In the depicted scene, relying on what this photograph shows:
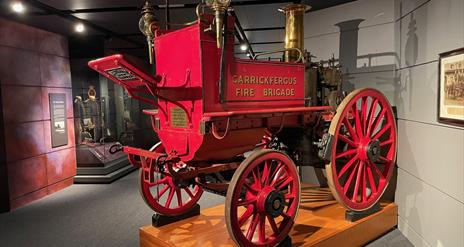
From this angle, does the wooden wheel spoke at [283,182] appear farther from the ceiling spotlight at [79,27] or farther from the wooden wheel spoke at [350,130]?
the ceiling spotlight at [79,27]

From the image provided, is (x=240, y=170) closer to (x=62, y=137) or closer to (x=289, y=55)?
(x=289, y=55)

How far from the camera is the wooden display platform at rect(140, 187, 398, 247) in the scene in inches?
118

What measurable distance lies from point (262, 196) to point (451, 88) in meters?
1.69

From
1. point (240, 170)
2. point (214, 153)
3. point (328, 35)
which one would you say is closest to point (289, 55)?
point (328, 35)

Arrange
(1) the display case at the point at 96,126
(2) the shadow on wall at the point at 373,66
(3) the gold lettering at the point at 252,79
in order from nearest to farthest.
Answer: (3) the gold lettering at the point at 252,79, (2) the shadow on wall at the point at 373,66, (1) the display case at the point at 96,126

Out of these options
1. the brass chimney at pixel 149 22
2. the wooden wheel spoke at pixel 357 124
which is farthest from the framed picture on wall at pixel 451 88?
the brass chimney at pixel 149 22

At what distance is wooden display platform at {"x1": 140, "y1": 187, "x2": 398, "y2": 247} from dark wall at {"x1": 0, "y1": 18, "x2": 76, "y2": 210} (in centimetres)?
283

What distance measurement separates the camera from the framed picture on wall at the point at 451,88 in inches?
98.8

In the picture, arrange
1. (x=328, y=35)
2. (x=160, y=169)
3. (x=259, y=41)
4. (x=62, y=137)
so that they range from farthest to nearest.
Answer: (x=259, y=41), (x=62, y=137), (x=328, y=35), (x=160, y=169)

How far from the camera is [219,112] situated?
2520 millimetres

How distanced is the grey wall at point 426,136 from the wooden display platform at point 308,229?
1.17ft

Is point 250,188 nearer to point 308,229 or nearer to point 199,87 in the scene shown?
point 199,87

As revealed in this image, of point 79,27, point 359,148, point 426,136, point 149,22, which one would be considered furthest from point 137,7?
point 426,136

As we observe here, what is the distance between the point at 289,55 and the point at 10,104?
13.0 ft
